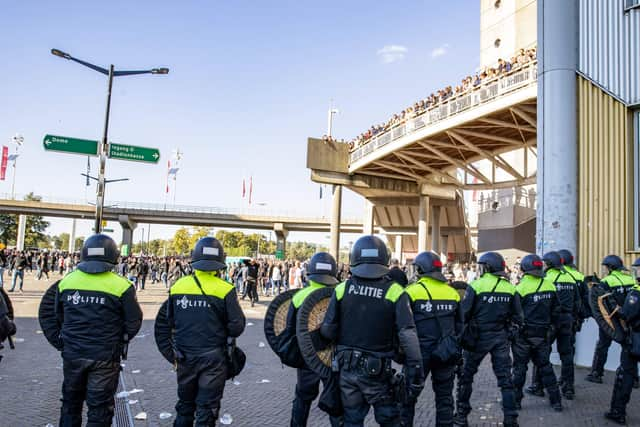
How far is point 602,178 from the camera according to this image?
9711 millimetres

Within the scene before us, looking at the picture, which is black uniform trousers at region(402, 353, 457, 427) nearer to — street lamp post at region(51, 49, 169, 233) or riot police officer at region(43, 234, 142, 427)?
riot police officer at region(43, 234, 142, 427)

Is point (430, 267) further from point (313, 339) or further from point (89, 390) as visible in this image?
point (89, 390)

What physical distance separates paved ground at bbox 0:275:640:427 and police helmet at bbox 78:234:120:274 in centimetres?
194

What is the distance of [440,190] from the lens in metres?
36.7

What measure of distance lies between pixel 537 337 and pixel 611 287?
1.73 m

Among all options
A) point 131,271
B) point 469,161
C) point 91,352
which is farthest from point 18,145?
point 91,352

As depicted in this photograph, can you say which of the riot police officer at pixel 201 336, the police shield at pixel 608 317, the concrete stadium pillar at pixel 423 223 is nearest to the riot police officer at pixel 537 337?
the police shield at pixel 608 317

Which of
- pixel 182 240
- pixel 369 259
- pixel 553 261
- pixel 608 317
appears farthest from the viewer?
pixel 182 240

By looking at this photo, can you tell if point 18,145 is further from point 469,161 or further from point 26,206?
point 469,161

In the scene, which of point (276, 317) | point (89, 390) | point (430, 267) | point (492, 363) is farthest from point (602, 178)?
point (89, 390)

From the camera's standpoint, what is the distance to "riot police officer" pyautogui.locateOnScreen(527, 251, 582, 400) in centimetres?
700

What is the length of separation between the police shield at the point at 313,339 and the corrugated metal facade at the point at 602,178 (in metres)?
7.65

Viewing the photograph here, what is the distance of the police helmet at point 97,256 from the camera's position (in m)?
4.44

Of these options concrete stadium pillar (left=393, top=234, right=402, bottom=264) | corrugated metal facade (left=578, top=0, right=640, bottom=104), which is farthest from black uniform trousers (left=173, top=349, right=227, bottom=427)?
concrete stadium pillar (left=393, top=234, right=402, bottom=264)
